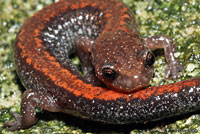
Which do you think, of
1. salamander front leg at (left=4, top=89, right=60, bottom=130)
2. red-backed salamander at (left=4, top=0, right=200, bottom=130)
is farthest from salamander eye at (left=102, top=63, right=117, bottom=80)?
salamander front leg at (left=4, top=89, right=60, bottom=130)

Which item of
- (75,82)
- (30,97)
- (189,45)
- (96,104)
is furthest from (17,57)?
(189,45)

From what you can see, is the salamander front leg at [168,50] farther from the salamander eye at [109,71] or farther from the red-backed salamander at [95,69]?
the salamander eye at [109,71]

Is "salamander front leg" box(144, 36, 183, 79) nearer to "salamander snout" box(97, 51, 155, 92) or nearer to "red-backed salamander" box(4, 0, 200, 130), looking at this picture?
"red-backed salamander" box(4, 0, 200, 130)

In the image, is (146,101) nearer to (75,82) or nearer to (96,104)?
(96,104)

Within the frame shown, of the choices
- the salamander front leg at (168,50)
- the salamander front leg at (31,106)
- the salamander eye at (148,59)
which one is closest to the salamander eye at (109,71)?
the salamander eye at (148,59)

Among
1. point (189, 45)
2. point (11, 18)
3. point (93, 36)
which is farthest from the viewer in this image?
point (11, 18)

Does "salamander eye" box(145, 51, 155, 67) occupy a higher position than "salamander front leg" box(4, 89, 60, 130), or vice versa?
"salamander eye" box(145, 51, 155, 67)

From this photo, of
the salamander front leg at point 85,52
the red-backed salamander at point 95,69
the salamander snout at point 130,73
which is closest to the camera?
the red-backed salamander at point 95,69
